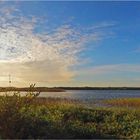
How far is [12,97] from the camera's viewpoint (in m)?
12.5

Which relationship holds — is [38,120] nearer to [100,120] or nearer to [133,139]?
[133,139]

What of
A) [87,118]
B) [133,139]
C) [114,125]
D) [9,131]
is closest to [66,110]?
[87,118]

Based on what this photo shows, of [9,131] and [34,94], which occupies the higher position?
[34,94]

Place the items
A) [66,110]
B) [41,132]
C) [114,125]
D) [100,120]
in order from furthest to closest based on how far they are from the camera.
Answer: [66,110] → [100,120] → [114,125] → [41,132]

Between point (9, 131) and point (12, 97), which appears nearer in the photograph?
point (9, 131)

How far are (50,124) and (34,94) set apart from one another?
121 centimetres

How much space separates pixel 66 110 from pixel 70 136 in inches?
300

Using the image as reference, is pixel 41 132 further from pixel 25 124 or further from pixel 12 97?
pixel 12 97

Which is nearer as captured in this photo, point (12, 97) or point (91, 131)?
point (12, 97)

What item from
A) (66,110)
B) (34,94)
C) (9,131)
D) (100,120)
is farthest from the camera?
(66,110)

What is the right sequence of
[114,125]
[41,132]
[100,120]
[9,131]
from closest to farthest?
[9,131] < [41,132] < [114,125] < [100,120]

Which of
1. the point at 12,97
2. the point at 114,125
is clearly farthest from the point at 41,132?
the point at 114,125

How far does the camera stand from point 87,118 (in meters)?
17.8

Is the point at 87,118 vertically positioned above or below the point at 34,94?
below
